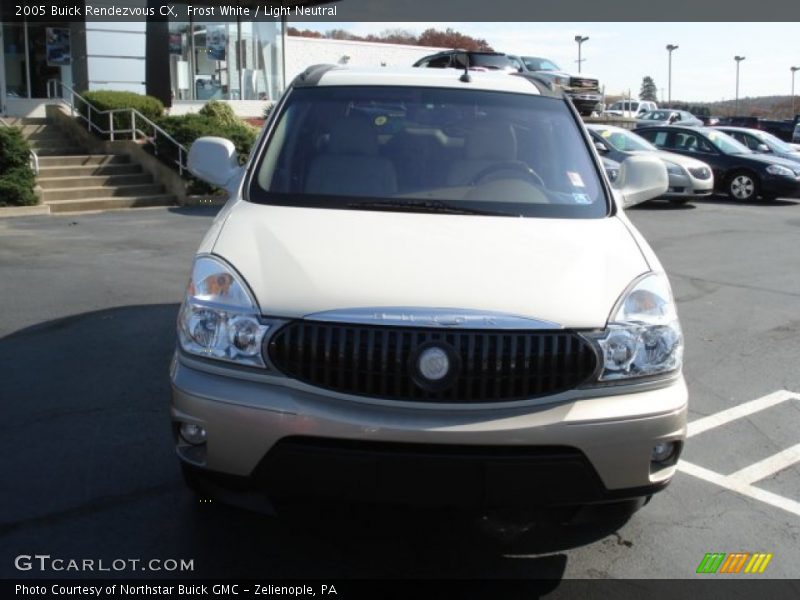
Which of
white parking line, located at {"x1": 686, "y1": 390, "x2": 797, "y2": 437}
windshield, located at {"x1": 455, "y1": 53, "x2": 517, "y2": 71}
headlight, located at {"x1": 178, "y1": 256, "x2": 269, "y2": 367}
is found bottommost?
white parking line, located at {"x1": 686, "y1": 390, "x2": 797, "y2": 437}

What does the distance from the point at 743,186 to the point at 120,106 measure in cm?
1349

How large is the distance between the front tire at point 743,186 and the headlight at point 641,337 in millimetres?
16655

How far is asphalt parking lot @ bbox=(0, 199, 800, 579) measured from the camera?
3502 millimetres

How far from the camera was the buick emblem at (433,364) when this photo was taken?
118 inches

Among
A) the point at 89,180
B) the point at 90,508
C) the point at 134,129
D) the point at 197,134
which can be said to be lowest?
the point at 90,508

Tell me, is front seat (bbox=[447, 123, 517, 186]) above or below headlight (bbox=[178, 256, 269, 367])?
above

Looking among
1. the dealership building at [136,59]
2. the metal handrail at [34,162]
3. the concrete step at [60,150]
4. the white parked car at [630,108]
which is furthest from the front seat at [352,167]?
the white parked car at [630,108]

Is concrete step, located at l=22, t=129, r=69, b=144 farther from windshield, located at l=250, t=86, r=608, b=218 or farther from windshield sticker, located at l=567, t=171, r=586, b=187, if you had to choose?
windshield sticker, located at l=567, t=171, r=586, b=187

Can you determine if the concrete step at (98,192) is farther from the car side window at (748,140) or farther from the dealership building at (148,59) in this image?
the car side window at (748,140)

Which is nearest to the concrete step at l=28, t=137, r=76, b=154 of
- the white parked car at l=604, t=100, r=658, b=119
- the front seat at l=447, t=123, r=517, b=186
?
the front seat at l=447, t=123, r=517, b=186

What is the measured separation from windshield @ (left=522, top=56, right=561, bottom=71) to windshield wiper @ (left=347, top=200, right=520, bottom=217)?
23.3 metres

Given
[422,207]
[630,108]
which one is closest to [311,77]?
[422,207]

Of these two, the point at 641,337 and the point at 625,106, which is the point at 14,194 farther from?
the point at 625,106

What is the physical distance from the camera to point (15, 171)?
48.8 feet
